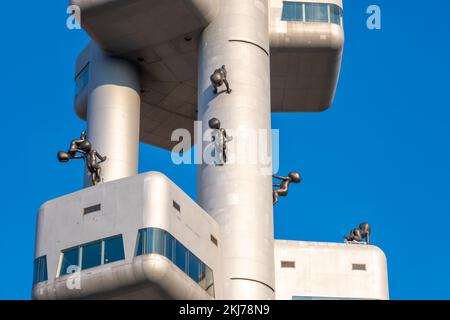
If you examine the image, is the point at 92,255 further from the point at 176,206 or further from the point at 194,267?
the point at 194,267

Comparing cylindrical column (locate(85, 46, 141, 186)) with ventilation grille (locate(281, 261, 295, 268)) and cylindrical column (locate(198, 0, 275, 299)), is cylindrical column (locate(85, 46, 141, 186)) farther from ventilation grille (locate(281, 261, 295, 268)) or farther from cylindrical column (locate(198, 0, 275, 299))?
ventilation grille (locate(281, 261, 295, 268))

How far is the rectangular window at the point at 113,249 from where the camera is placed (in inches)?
2183

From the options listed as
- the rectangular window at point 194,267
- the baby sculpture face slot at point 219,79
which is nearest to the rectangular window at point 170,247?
the rectangular window at point 194,267

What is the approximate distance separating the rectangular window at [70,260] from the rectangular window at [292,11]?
23992 millimetres

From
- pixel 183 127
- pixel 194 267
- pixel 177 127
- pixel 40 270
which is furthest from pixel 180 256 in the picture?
pixel 183 127

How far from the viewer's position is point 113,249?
5572 cm

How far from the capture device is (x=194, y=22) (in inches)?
2739

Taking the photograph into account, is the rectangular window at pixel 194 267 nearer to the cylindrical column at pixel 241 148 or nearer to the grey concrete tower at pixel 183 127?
the grey concrete tower at pixel 183 127

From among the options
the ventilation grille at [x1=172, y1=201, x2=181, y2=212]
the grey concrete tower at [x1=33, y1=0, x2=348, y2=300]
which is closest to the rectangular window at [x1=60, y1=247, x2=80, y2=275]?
the grey concrete tower at [x1=33, y1=0, x2=348, y2=300]

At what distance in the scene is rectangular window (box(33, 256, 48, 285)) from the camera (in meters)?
57.2

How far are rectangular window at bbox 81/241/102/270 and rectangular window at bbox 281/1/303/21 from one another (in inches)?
939

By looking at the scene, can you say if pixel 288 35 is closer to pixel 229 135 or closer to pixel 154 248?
pixel 229 135

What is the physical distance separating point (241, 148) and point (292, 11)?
42.2ft
